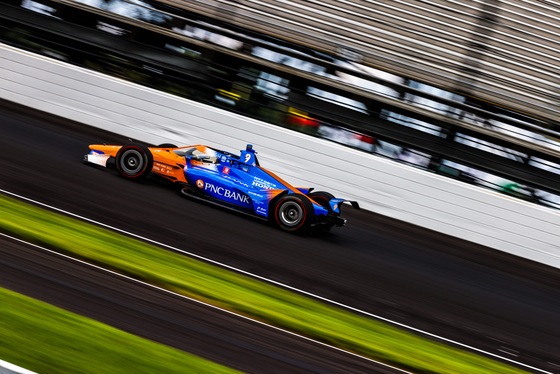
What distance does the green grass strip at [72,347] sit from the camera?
3.30m

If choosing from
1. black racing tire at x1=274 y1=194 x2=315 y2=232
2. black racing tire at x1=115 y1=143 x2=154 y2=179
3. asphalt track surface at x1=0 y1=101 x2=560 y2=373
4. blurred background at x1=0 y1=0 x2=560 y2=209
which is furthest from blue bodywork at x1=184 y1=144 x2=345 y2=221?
blurred background at x1=0 y1=0 x2=560 y2=209

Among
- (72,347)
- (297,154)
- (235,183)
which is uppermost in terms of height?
(297,154)

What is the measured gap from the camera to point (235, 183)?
26.7 feet

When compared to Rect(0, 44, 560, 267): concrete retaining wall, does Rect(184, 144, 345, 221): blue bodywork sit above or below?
below

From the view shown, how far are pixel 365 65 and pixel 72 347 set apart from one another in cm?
1004

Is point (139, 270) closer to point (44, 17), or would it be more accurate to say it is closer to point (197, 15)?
point (197, 15)

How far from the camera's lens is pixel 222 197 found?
8258 mm

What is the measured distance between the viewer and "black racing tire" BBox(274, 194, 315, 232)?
7.86 meters

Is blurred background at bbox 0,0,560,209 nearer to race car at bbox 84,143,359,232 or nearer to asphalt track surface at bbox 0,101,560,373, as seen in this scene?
asphalt track surface at bbox 0,101,560,373

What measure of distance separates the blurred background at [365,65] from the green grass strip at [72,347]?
796 centimetres

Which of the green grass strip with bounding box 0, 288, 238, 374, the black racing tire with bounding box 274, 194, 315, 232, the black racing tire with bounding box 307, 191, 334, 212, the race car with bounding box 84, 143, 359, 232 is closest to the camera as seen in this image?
the green grass strip with bounding box 0, 288, 238, 374

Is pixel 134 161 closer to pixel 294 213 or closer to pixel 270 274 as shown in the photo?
pixel 294 213

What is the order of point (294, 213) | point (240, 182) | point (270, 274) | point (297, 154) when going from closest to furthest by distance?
point (270, 274), point (294, 213), point (240, 182), point (297, 154)

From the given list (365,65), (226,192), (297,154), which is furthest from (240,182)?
(365,65)
